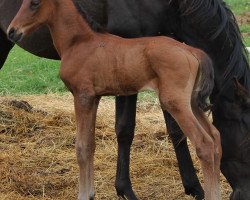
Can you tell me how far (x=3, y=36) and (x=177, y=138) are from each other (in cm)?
192

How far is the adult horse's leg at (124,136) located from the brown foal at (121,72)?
2.75 feet

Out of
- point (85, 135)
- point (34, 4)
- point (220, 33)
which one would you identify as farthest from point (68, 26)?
point (220, 33)

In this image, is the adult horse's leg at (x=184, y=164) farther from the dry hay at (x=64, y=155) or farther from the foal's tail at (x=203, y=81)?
the foal's tail at (x=203, y=81)

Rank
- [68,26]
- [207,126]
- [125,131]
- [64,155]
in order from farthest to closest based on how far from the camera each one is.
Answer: [64,155] → [125,131] → [68,26] → [207,126]

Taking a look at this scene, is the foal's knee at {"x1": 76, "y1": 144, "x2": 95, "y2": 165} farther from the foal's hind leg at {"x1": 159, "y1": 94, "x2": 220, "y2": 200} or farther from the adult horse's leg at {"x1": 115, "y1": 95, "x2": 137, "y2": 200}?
the adult horse's leg at {"x1": 115, "y1": 95, "x2": 137, "y2": 200}

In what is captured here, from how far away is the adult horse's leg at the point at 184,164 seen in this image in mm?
4926

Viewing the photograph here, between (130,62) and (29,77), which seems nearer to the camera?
(130,62)

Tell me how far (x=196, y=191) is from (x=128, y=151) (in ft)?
1.94

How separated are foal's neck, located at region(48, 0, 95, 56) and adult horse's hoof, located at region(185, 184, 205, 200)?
157 cm

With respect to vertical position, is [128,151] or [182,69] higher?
[182,69]

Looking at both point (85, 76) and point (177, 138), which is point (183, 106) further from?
point (177, 138)

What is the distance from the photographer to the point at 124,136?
4.87 metres

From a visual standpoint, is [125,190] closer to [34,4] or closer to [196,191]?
[196,191]

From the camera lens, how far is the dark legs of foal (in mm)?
4797
